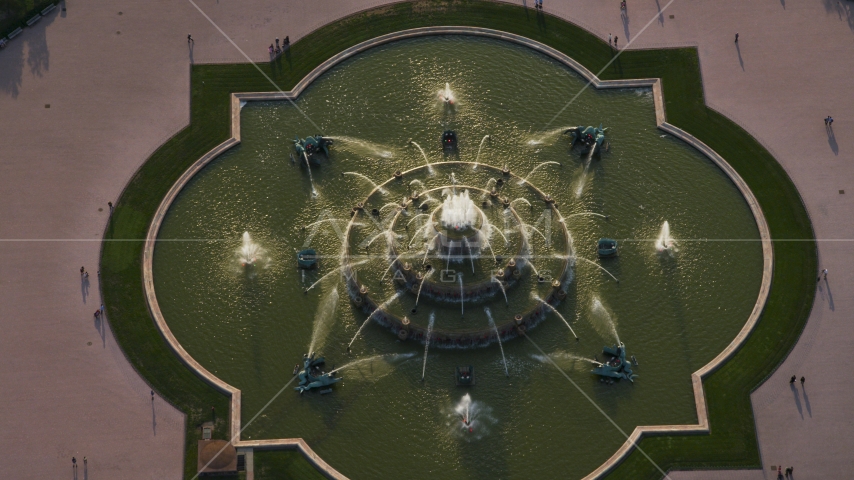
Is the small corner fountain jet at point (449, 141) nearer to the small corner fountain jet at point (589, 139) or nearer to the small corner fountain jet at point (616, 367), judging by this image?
the small corner fountain jet at point (589, 139)

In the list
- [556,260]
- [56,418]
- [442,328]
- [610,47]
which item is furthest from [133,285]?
[610,47]

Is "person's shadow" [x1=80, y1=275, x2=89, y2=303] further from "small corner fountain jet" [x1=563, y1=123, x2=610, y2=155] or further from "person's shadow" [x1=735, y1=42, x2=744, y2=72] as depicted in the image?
"person's shadow" [x1=735, y1=42, x2=744, y2=72]

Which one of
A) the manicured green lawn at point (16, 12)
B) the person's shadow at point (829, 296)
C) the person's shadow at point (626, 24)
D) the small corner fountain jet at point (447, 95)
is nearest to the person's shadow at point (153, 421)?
the small corner fountain jet at point (447, 95)

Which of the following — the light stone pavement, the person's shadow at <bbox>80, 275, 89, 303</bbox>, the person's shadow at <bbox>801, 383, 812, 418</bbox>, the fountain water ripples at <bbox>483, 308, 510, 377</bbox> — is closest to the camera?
the light stone pavement

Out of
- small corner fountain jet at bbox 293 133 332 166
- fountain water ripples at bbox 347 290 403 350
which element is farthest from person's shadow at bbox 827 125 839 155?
small corner fountain jet at bbox 293 133 332 166

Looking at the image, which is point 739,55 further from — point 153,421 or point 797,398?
point 153,421

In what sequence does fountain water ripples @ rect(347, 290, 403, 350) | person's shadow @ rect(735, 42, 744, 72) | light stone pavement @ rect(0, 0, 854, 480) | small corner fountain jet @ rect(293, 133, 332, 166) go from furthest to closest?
1. person's shadow @ rect(735, 42, 744, 72)
2. small corner fountain jet @ rect(293, 133, 332, 166)
3. fountain water ripples @ rect(347, 290, 403, 350)
4. light stone pavement @ rect(0, 0, 854, 480)
